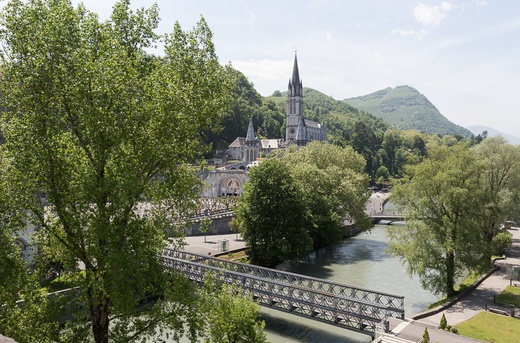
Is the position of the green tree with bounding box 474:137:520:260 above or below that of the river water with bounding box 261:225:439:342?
above

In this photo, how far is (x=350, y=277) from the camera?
36000 mm

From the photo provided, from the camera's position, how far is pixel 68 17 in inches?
467

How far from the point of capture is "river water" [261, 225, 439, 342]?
24109mm

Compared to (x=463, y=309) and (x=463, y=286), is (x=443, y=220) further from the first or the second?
(x=463, y=286)

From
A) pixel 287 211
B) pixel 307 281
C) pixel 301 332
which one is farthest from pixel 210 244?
pixel 301 332

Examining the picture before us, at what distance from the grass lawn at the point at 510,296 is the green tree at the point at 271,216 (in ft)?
51.7

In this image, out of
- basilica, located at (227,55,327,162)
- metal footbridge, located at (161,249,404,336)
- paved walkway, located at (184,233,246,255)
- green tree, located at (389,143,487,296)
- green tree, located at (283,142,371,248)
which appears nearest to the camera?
metal footbridge, located at (161,249,404,336)

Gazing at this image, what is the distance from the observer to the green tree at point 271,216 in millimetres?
36906

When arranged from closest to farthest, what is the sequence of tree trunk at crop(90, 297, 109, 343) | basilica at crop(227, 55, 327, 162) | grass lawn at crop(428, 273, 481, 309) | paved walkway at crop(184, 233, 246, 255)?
tree trunk at crop(90, 297, 109, 343) → grass lawn at crop(428, 273, 481, 309) → paved walkway at crop(184, 233, 246, 255) → basilica at crop(227, 55, 327, 162)

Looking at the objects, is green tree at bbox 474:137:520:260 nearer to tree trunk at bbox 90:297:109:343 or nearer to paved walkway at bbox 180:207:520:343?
paved walkway at bbox 180:207:520:343

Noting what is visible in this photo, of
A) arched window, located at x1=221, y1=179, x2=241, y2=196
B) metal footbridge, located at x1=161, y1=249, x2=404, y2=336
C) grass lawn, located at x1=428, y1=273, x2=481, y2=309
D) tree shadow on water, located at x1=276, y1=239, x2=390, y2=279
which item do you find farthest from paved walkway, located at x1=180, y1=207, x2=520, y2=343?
arched window, located at x1=221, y1=179, x2=241, y2=196

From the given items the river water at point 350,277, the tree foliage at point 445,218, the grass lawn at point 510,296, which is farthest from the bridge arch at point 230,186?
the grass lawn at point 510,296

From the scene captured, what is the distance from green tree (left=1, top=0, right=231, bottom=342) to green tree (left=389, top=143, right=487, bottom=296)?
20.2m

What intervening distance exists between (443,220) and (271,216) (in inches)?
598
